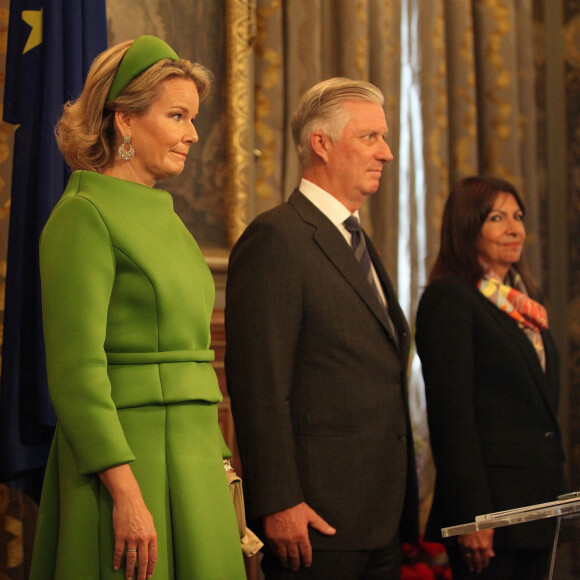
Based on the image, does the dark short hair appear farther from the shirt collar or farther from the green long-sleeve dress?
the green long-sleeve dress

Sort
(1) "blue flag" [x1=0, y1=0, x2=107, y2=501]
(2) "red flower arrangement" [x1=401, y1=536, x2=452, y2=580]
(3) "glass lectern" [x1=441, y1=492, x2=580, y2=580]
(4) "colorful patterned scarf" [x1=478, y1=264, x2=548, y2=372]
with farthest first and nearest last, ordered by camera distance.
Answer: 1. (2) "red flower arrangement" [x1=401, y1=536, x2=452, y2=580]
2. (4) "colorful patterned scarf" [x1=478, y1=264, x2=548, y2=372]
3. (1) "blue flag" [x1=0, y1=0, x2=107, y2=501]
4. (3) "glass lectern" [x1=441, y1=492, x2=580, y2=580]

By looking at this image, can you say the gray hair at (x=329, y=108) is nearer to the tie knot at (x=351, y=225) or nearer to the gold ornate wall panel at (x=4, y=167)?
the tie knot at (x=351, y=225)

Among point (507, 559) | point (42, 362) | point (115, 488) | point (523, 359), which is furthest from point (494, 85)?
point (115, 488)

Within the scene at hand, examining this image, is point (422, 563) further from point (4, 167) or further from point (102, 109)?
point (102, 109)

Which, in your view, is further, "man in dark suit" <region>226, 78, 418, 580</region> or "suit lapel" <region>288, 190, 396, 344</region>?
"suit lapel" <region>288, 190, 396, 344</region>

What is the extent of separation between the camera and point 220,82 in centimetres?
310

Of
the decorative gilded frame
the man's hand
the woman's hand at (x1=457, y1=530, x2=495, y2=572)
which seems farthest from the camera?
the decorative gilded frame

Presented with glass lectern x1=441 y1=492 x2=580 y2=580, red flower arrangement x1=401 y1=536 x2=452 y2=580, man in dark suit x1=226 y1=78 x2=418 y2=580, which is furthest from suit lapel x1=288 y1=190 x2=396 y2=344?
red flower arrangement x1=401 y1=536 x2=452 y2=580

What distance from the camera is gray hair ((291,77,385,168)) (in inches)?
90.0

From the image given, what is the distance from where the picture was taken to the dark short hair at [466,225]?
2643 millimetres

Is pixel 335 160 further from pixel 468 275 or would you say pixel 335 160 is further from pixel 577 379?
pixel 577 379

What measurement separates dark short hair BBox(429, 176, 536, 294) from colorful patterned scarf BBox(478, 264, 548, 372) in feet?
0.15

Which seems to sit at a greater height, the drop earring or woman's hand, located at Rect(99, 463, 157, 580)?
the drop earring

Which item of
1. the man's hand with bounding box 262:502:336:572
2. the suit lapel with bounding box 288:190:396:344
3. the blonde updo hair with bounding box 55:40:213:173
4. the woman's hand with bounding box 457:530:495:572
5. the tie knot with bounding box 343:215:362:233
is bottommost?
the woman's hand with bounding box 457:530:495:572
